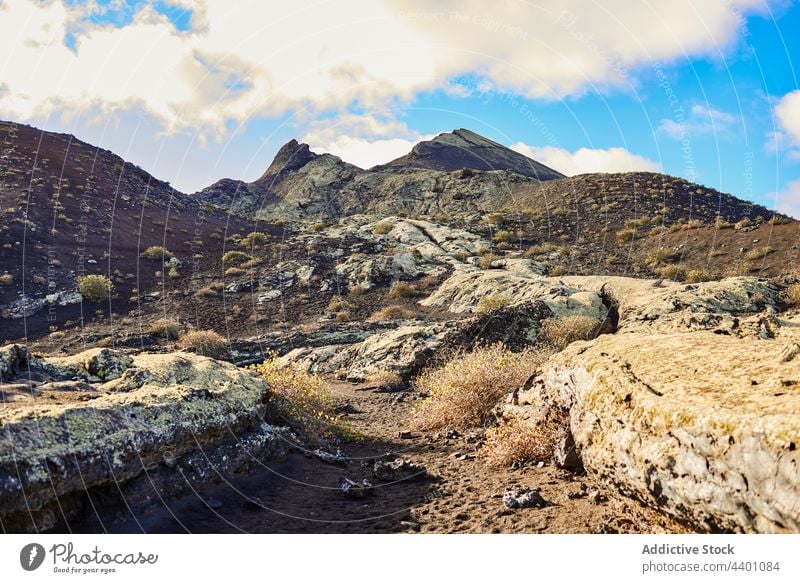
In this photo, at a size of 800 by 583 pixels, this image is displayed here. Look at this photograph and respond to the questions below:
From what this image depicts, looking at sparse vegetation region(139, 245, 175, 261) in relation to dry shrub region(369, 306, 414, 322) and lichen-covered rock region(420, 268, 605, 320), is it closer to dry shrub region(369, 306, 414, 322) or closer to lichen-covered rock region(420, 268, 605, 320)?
dry shrub region(369, 306, 414, 322)

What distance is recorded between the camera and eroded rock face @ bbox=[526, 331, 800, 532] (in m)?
3.02

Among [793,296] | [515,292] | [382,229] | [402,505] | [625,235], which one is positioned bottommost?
[402,505]

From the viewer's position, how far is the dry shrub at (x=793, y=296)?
1519 centimetres

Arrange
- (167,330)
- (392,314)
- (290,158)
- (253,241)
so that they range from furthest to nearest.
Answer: (290,158) < (253,241) < (392,314) < (167,330)

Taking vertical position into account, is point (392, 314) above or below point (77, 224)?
below

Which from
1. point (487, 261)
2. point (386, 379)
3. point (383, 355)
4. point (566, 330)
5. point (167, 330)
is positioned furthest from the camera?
point (487, 261)

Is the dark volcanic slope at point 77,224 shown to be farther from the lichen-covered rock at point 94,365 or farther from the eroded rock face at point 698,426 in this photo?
the eroded rock face at point 698,426

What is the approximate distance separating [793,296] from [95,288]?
30.3 m

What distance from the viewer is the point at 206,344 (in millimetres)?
18469

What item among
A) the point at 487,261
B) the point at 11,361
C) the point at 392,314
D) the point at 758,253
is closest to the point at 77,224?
the point at 392,314

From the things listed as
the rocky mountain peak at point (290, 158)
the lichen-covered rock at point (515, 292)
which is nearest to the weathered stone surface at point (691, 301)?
the lichen-covered rock at point (515, 292)

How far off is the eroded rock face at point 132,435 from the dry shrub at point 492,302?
45.1ft

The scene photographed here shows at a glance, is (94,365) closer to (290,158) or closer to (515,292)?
(515,292)
